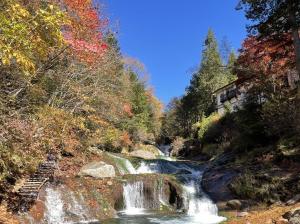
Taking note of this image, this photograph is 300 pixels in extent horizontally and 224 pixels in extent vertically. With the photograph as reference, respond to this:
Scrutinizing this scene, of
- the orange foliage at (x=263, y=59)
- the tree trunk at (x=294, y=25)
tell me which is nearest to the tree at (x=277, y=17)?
the tree trunk at (x=294, y=25)

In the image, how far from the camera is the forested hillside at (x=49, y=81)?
664 centimetres

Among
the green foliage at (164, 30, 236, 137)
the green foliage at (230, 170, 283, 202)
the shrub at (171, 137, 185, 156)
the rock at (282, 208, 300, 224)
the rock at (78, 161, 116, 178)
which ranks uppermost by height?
the green foliage at (164, 30, 236, 137)

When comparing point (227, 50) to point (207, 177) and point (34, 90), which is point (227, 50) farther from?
point (34, 90)

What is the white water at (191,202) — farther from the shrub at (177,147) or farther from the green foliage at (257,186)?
the shrub at (177,147)

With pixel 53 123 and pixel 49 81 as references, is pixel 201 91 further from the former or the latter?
pixel 53 123

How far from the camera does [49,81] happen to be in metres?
19.9

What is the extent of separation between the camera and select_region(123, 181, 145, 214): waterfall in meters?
18.6

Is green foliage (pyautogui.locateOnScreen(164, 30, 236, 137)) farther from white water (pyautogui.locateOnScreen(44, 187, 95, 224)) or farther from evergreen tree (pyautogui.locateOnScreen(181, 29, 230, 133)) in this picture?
white water (pyautogui.locateOnScreen(44, 187, 95, 224))

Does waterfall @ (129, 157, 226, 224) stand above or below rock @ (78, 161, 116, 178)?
below

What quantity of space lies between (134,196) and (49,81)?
809 cm

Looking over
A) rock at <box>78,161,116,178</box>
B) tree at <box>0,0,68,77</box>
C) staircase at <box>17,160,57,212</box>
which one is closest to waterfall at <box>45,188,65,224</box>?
staircase at <box>17,160,57,212</box>

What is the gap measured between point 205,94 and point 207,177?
3184 centimetres

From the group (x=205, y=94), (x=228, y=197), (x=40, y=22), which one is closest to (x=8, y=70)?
(x=40, y=22)

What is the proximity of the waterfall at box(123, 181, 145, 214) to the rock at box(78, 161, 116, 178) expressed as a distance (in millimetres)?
1950
